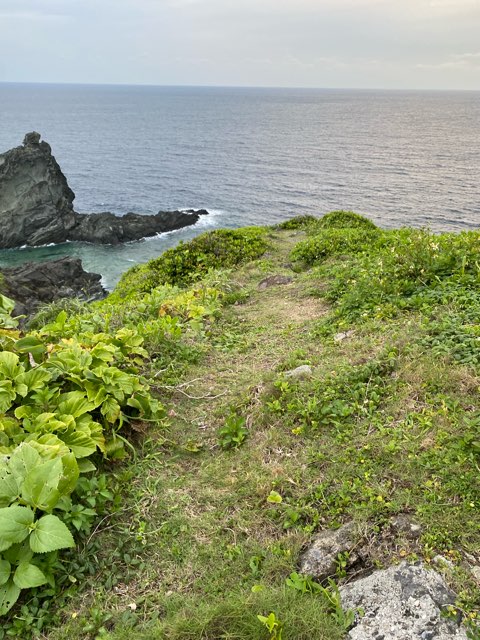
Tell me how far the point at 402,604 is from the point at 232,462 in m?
2.26

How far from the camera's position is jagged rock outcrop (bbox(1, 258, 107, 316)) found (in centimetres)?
2948

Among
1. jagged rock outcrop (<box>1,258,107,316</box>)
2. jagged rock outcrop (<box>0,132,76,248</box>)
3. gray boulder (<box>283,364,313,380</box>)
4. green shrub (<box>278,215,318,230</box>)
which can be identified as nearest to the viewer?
gray boulder (<box>283,364,313,380</box>)

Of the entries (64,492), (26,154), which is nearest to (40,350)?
(64,492)

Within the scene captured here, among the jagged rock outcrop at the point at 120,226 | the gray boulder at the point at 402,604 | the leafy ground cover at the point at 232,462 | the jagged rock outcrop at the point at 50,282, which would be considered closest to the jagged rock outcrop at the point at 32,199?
the jagged rock outcrop at the point at 120,226

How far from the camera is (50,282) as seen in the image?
108 ft

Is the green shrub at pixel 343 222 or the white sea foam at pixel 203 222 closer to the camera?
the green shrub at pixel 343 222

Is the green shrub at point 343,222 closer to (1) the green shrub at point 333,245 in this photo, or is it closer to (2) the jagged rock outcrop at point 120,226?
(1) the green shrub at point 333,245

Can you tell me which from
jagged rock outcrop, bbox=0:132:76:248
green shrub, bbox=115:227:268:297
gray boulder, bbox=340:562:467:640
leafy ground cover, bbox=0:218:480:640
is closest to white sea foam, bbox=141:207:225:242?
jagged rock outcrop, bbox=0:132:76:248

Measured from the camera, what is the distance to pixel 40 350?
18.0ft

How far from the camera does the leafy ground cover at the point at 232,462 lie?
3.45 meters

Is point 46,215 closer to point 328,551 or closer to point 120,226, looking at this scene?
point 120,226

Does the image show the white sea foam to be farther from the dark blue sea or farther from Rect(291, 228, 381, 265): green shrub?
Rect(291, 228, 381, 265): green shrub

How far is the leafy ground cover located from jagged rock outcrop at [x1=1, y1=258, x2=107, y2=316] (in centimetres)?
2426

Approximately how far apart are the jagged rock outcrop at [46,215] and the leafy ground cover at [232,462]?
134 feet
